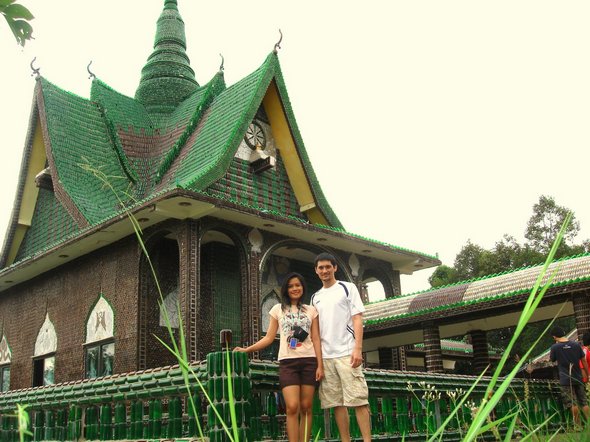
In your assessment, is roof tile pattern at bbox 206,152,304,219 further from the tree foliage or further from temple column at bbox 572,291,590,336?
the tree foliage

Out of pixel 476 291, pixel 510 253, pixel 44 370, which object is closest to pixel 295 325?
pixel 476 291

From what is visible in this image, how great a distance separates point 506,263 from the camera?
33.4m

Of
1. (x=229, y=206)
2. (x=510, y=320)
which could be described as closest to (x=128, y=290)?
(x=229, y=206)

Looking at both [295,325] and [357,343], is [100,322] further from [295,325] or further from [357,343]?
[357,343]

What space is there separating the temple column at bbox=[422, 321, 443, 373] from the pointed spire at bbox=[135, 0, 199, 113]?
8.85 m

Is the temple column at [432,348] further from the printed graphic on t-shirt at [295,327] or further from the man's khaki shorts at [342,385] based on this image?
the printed graphic on t-shirt at [295,327]

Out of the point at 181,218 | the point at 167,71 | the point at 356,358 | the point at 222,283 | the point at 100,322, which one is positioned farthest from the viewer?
the point at 167,71

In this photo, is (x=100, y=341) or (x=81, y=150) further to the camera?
(x=81, y=150)

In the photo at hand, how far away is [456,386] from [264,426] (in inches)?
113

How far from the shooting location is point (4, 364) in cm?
1556

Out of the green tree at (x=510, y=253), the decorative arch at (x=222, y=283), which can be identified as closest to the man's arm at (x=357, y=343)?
the decorative arch at (x=222, y=283)

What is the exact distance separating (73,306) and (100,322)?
116 cm

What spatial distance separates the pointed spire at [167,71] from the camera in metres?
17.4

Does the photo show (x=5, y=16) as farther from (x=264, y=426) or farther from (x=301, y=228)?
(x=301, y=228)
